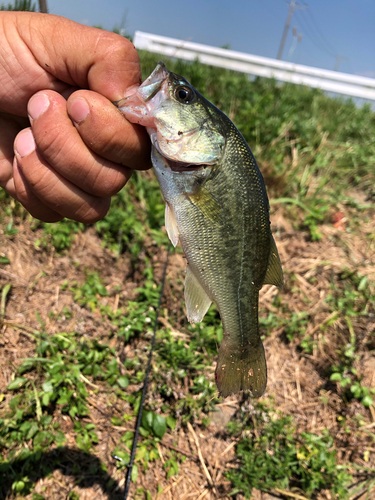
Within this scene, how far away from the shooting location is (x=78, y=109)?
139cm

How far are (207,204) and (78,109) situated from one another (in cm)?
72

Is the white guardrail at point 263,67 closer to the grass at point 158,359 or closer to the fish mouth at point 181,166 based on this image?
the grass at point 158,359

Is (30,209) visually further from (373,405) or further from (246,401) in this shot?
(373,405)

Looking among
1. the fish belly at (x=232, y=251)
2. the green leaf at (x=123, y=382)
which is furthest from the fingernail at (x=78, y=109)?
the green leaf at (x=123, y=382)

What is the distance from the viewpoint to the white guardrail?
796cm

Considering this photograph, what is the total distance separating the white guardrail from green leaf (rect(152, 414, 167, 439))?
26.3 ft

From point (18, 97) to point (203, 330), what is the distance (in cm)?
226

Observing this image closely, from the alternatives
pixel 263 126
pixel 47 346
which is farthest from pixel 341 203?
pixel 47 346

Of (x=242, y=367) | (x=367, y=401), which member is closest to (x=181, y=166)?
(x=242, y=367)

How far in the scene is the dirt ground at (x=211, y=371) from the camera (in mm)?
2422

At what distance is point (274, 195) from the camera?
4398 millimetres

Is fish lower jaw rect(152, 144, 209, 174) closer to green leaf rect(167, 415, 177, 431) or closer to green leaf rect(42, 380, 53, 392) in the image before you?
green leaf rect(42, 380, 53, 392)

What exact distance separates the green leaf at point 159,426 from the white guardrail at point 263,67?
801cm

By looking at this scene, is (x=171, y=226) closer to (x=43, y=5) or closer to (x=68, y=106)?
(x=68, y=106)
